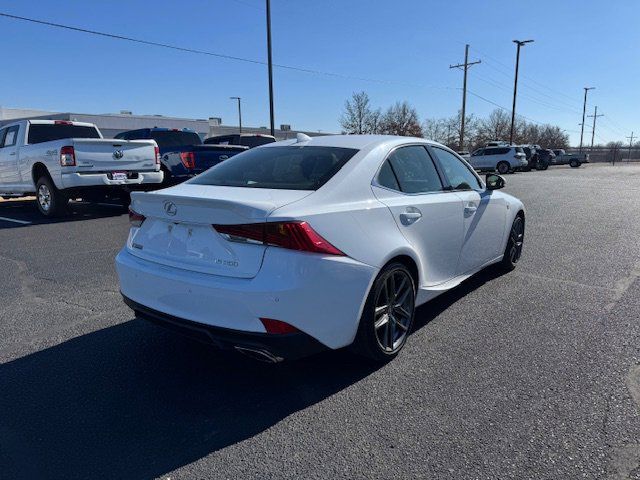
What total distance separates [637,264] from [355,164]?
16.2 ft

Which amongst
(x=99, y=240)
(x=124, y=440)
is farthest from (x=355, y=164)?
(x=99, y=240)

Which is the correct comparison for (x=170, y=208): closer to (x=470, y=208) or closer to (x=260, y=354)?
(x=260, y=354)

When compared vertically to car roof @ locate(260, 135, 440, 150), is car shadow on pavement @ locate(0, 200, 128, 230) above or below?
below

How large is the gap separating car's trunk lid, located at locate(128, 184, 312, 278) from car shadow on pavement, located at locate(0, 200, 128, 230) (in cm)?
749

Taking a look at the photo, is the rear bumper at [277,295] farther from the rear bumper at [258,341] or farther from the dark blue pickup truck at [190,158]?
the dark blue pickup truck at [190,158]

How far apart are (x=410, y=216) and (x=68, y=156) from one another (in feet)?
25.9

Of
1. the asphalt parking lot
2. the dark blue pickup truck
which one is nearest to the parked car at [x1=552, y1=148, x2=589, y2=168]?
the dark blue pickup truck

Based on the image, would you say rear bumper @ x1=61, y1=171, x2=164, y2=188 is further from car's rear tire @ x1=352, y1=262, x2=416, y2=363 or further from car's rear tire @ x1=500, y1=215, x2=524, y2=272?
car's rear tire @ x1=352, y1=262, x2=416, y2=363

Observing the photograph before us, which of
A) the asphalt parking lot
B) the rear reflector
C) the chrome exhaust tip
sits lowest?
the asphalt parking lot

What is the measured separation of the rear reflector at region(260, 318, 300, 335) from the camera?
8.75 feet

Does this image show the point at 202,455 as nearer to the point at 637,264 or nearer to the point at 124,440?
the point at 124,440

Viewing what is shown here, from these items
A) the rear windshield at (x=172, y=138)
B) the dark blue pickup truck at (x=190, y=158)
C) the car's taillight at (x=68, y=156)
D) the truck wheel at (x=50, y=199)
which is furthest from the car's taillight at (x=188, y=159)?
the truck wheel at (x=50, y=199)

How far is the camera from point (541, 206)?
42.4ft

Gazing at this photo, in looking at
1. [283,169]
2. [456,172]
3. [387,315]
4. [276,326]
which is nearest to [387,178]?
[283,169]
